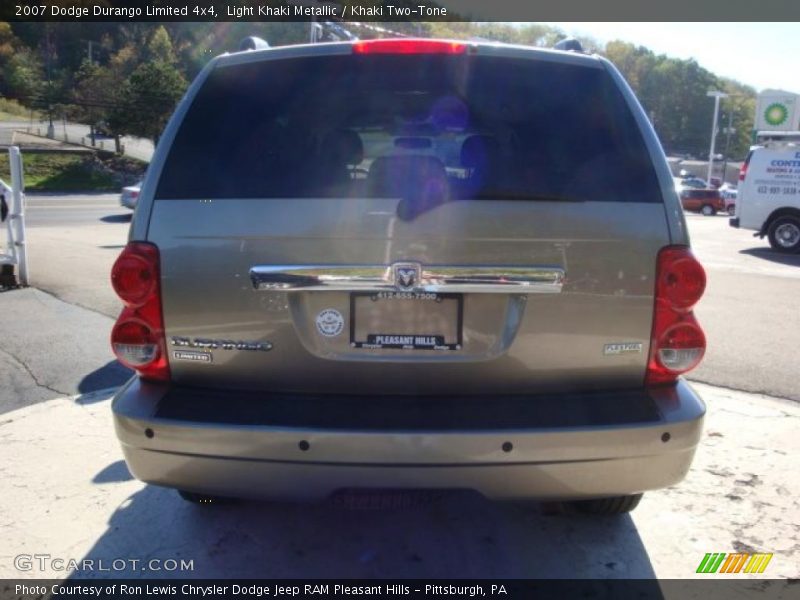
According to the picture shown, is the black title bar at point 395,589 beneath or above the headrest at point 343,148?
beneath

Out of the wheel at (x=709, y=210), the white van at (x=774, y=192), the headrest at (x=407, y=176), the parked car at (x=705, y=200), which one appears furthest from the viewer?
the wheel at (x=709, y=210)

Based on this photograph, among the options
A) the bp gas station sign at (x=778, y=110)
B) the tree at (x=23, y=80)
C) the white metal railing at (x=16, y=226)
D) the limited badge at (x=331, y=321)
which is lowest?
the white metal railing at (x=16, y=226)

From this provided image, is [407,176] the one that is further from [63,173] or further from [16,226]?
[63,173]

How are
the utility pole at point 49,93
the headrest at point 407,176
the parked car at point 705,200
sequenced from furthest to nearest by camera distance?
the utility pole at point 49,93
the parked car at point 705,200
the headrest at point 407,176

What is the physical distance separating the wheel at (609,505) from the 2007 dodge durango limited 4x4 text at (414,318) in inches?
23.4

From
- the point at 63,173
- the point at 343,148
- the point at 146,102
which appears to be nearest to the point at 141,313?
the point at 343,148

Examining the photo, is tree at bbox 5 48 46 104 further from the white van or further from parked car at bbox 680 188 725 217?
the white van

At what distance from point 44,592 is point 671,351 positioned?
2.49 metres

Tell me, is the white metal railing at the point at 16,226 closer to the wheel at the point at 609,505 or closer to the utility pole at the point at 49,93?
the wheel at the point at 609,505

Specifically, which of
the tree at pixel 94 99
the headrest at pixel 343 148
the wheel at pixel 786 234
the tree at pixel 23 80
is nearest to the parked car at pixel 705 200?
the wheel at pixel 786 234

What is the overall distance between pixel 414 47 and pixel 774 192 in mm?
15055

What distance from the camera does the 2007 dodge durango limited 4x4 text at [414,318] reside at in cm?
231

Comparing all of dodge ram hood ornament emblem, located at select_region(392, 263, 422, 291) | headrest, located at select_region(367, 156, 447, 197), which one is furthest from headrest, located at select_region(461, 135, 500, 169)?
dodge ram hood ornament emblem, located at select_region(392, 263, 422, 291)

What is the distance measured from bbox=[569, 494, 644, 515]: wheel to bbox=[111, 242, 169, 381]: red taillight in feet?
6.12
